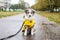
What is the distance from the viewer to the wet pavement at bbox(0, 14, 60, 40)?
11.0 ft

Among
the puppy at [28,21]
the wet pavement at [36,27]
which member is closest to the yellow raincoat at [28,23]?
the puppy at [28,21]

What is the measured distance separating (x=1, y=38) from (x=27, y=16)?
475 mm

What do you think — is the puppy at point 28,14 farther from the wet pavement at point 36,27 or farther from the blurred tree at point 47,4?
the blurred tree at point 47,4

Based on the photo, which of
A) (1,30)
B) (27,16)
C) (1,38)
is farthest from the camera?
(1,30)

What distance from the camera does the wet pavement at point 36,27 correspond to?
337 centimetres

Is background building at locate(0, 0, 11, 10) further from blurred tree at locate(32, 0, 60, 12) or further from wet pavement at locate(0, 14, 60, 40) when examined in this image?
blurred tree at locate(32, 0, 60, 12)

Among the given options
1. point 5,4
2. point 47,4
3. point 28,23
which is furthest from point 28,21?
point 47,4

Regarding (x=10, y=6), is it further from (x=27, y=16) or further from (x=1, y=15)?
(x=27, y=16)

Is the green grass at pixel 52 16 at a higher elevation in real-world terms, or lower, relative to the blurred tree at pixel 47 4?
lower

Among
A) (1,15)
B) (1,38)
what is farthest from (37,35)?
(1,15)

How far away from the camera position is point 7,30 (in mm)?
3863

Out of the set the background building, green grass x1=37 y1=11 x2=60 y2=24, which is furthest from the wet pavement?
the background building

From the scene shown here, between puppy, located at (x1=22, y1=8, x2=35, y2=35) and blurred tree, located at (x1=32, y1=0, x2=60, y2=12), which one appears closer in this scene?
puppy, located at (x1=22, y1=8, x2=35, y2=35)

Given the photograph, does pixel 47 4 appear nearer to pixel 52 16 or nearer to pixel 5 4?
pixel 52 16
